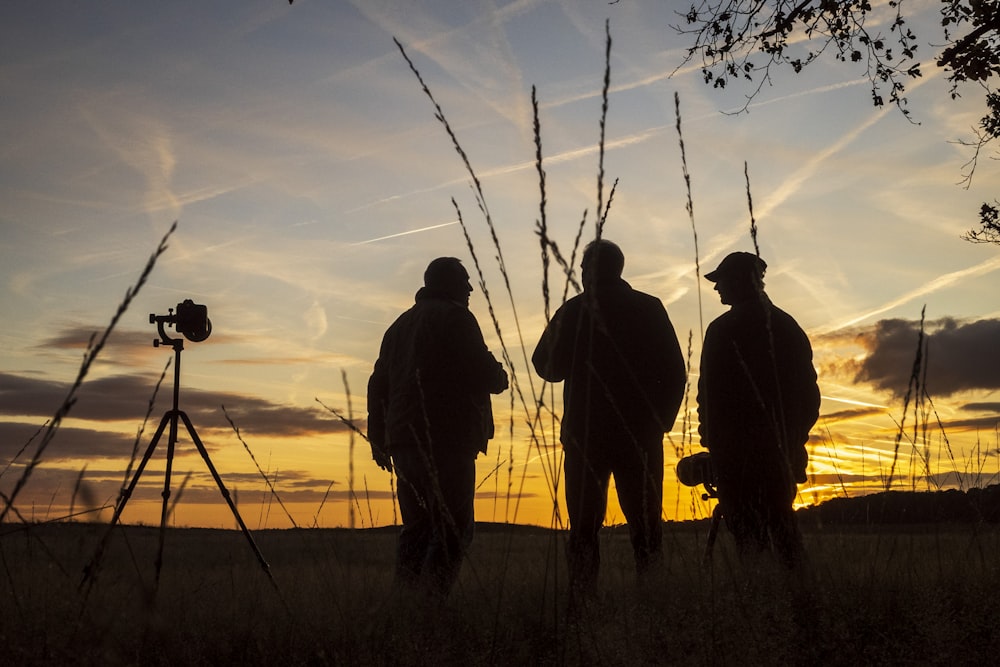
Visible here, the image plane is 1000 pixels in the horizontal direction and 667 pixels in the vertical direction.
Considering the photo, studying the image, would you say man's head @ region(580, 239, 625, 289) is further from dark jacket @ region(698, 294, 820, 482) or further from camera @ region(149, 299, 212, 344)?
camera @ region(149, 299, 212, 344)

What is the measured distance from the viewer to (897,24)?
25.4 ft

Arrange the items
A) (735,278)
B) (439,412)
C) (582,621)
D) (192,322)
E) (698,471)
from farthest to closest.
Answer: (192,322)
(735,278)
(698,471)
(439,412)
(582,621)

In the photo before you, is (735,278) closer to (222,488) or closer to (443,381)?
(443,381)

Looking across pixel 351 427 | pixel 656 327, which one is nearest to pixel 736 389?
pixel 656 327

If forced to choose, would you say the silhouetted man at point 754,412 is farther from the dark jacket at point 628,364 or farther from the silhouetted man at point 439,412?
the silhouetted man at point 439,412

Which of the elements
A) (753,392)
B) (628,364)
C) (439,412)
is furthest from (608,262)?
(439,412)

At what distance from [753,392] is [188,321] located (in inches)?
148

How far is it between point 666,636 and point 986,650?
3.84ft

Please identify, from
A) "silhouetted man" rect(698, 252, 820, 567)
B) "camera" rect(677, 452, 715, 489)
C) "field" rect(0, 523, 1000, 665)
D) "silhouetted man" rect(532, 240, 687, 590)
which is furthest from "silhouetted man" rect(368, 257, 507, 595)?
"silhouetted man" rect(698, 252, 820, 567)

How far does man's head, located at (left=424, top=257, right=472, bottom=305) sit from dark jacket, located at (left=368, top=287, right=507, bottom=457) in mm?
144

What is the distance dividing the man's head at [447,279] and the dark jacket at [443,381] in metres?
0.14

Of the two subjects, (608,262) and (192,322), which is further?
(192,322)

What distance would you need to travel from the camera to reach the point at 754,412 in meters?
5.10

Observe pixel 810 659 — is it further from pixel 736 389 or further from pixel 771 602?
pixel 736 389
